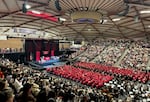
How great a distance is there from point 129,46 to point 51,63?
1248cm

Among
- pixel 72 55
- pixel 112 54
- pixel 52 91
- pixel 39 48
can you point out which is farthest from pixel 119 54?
pixel 52 91

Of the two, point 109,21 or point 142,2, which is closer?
point 142,2

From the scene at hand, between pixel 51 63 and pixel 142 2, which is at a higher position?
pixel 142 2

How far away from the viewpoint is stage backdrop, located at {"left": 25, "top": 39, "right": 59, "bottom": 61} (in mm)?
38812

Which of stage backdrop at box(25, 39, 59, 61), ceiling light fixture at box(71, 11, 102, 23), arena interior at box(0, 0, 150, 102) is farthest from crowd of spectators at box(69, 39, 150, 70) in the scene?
ceiling light fixture at box(71, 11, 102, 23)

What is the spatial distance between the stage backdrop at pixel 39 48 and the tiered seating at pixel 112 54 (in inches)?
587

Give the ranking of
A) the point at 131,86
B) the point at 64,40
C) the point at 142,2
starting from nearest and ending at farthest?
the point at 131,86 < the point at 142,2 < the point at 64,40

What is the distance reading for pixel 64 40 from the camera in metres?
48.8

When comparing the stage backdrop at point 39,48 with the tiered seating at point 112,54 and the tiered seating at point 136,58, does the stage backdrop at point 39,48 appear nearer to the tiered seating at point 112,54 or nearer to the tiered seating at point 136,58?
the tiered seating at point 112,54

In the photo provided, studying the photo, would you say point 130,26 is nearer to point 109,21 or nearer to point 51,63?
point 109,21

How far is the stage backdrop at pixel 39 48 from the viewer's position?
3881cm

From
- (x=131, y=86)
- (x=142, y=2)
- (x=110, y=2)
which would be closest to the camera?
(x=110, y=2)

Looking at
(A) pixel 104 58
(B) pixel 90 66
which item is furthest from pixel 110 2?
(A) pixel 104 58

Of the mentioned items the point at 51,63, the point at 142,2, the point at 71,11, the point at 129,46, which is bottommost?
the point at 51,63
